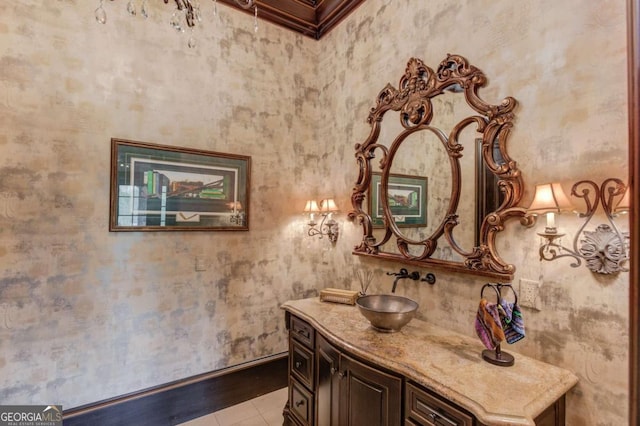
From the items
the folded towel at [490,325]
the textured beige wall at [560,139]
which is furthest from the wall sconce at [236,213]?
the folded towel at [490,325]

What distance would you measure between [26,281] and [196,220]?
1.13m

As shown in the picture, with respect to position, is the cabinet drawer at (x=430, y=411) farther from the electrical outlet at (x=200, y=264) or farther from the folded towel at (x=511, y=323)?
the electrical outlet at (x=200, y=264)

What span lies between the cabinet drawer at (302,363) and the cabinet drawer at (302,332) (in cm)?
5

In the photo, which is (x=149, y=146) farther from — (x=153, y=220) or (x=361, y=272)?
(x=361, y=272)

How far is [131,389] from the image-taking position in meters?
2.36

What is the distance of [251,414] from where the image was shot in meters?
2.63

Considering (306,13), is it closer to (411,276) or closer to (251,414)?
(411,276)

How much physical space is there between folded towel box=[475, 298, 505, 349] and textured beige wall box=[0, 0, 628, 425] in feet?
0.94

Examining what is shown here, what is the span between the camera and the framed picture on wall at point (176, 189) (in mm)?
2338

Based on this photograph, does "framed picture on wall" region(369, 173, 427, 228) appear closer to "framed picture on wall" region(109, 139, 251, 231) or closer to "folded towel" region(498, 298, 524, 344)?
"folded towel" region(498, 298, 524, 344)

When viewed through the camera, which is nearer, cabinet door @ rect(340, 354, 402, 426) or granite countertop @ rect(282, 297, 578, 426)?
granite countertop @ rect(282, 297, 578, 426)

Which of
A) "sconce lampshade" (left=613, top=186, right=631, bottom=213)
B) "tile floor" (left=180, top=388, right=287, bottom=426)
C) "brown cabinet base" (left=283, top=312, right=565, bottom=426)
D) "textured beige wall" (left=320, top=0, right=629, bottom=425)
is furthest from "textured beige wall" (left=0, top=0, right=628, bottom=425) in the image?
"brown cabinet base" (left=283, top=312, right=565, bottom=426)

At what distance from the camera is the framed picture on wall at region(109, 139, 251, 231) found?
92.0 inches

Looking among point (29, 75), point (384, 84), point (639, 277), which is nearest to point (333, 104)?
point (384, 84)
